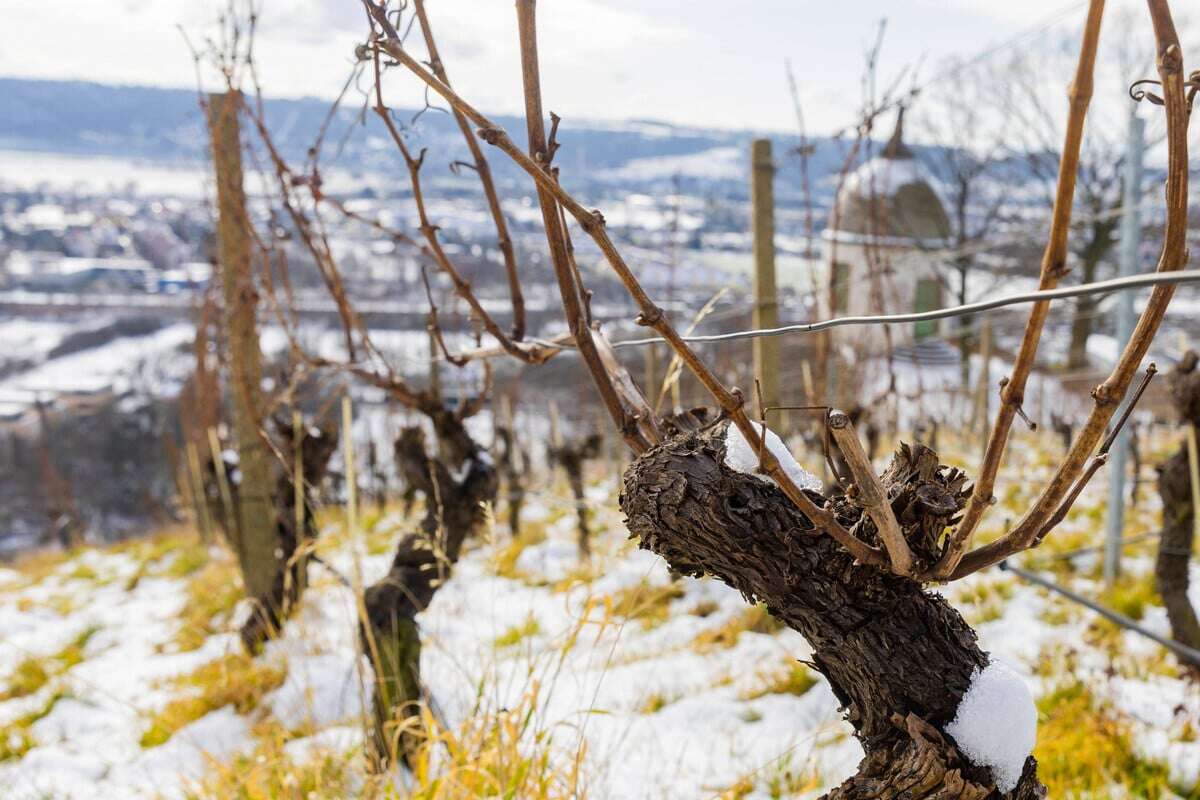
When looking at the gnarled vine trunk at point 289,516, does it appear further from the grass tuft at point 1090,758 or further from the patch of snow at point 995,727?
the patch of snow at point 995,727

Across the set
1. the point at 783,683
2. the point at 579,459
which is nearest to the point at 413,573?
the point at 783,683

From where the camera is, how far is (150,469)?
21.2m

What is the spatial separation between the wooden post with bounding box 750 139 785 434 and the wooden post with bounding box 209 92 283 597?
2100 millimetres

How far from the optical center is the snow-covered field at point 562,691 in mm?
1868

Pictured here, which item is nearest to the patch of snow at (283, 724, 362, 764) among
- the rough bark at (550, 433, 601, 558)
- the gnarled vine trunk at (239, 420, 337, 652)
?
the gnarled vine trunk at (239, 420, 337, 652)

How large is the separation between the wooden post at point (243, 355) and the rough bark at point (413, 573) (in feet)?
3.38

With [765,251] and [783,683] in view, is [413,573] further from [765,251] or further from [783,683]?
[765,251]

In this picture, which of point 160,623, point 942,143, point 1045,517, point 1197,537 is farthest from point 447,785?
point 942,143

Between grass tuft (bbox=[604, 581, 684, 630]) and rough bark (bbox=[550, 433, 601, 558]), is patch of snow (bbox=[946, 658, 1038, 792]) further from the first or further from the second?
rough bark (bbox=[550, 433, 601, 558])

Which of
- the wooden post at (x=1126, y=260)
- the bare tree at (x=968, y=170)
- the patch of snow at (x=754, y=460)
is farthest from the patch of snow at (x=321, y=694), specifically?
the bare tree at (x=968, y=170)

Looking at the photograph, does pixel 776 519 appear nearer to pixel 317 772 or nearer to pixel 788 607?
pixel 788 607

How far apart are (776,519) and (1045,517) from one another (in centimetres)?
27

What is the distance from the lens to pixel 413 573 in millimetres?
2475

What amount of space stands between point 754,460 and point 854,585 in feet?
0.62
